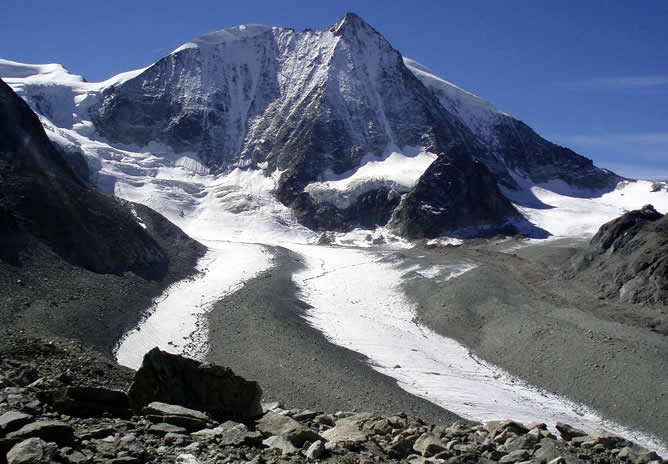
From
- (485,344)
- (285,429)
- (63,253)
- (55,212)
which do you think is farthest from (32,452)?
(55,212)

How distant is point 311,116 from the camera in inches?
4924

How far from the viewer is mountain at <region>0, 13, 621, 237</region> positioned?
102688 mm

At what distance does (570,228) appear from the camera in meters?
94.9

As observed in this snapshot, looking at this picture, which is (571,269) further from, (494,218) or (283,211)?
(283,211)

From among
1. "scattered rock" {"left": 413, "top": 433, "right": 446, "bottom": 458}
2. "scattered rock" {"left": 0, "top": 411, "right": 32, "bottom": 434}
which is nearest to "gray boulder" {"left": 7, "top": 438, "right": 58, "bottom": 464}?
"scattered rock" {"left": 0, "top": 411, "right": 32, "bottom": 434}

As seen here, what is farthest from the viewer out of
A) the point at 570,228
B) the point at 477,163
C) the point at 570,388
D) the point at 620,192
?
the point at 620,192

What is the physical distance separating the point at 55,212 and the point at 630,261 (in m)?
40.9

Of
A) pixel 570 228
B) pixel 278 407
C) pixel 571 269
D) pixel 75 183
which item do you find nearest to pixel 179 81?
pixel 570 228

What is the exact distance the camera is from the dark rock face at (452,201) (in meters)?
93.9

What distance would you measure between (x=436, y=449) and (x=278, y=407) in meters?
4.80

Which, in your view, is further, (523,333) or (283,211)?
(283,211)

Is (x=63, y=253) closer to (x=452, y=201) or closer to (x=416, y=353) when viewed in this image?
(x=416, y=353)

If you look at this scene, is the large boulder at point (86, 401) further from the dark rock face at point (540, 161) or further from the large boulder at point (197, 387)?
the dark rock face at point (540, 161)

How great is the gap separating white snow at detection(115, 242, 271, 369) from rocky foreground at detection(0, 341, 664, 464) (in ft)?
45.9
